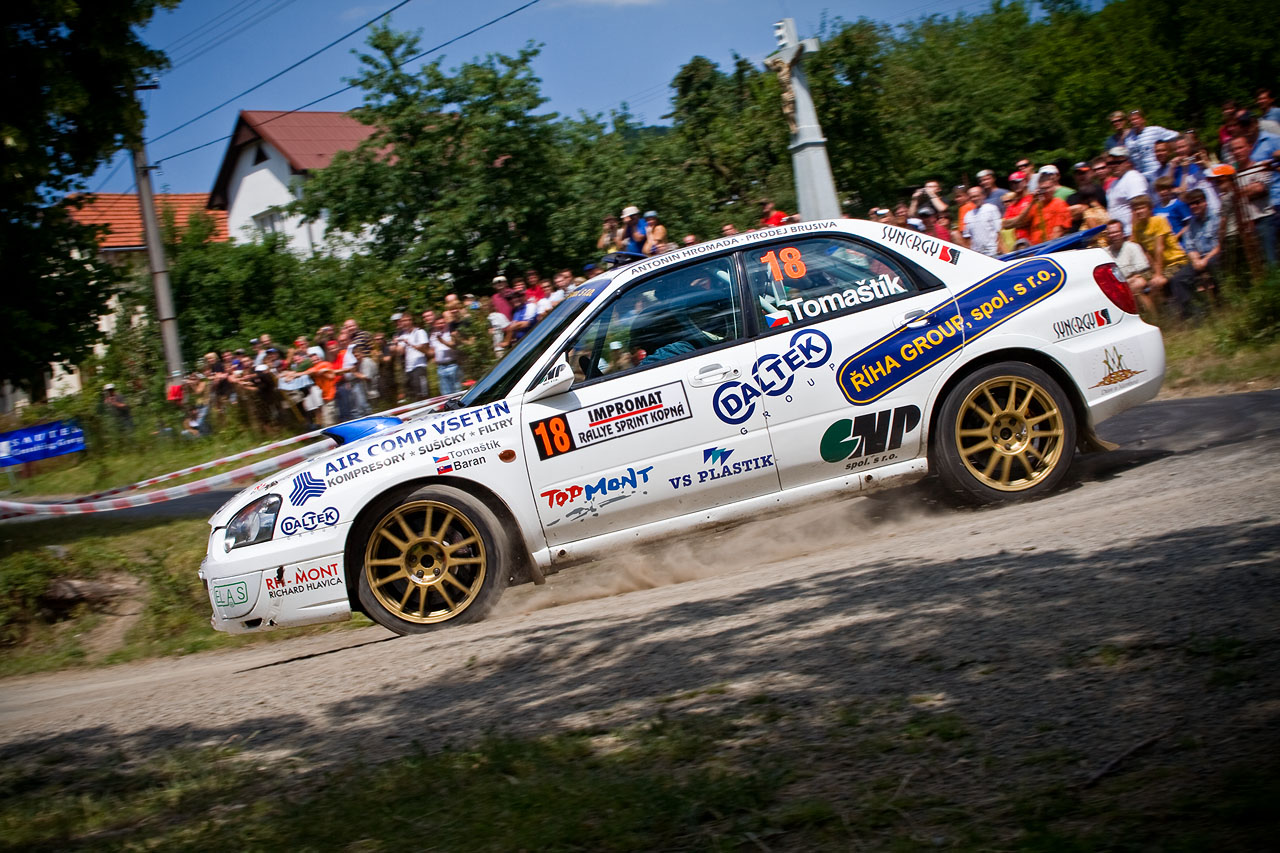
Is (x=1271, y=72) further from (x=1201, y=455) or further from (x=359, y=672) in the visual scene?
(x=359, y=672)

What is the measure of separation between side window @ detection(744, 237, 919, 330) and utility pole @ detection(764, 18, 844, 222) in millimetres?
6830

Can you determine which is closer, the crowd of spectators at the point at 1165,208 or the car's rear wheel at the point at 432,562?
the car's rear wheel at the point at 432,562

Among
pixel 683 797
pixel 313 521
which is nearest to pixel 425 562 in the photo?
pixel 313 521

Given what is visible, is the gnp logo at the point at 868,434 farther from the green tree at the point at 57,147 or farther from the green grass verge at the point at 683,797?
the green tree at the point at 57,147

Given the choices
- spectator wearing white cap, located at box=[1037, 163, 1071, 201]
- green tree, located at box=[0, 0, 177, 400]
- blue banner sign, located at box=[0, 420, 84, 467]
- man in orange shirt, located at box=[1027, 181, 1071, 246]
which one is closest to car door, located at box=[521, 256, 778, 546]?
man in orange shirt, located at box=[1027, 181, 1071, 246]

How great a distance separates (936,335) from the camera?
253 inches

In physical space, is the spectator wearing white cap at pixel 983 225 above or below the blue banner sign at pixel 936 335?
above

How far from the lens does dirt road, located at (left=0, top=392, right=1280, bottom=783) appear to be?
3367mm

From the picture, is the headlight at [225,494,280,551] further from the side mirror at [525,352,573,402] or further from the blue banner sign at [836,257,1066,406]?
the blue banner sign at [836,257,1066,406]

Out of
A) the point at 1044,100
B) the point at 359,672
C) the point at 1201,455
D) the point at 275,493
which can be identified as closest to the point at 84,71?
the point at 275,493

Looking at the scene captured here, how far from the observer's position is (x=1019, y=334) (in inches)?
255

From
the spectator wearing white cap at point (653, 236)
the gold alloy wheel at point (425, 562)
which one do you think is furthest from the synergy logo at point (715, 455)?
the spectator wearing white cap at point (653, 236)

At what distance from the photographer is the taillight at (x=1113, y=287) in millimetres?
Result: 6648

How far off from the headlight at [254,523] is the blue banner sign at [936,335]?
3.19 meters
